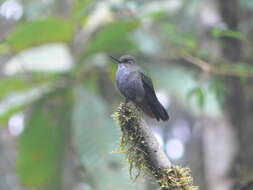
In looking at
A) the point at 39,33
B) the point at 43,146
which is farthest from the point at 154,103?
the point at 43,146

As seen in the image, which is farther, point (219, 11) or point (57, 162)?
point (57, 162)

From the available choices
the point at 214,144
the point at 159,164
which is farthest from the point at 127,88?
the point at 214,144

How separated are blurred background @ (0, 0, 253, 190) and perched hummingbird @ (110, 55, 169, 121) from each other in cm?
120

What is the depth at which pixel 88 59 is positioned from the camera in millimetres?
6680

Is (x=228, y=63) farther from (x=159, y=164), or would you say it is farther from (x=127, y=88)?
(x=159, y=164)

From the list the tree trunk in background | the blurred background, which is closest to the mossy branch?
the blurred background

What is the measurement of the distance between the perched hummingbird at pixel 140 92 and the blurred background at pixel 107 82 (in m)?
1.20

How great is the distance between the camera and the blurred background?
5.45 meters

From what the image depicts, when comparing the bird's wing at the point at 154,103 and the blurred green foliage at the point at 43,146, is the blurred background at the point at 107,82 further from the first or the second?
the bird's wing at the point at 154,103

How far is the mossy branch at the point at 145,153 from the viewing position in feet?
9.02

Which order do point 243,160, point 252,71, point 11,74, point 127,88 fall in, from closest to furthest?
point 127,88 → point 252,71 → point 243,160 → point 11,74

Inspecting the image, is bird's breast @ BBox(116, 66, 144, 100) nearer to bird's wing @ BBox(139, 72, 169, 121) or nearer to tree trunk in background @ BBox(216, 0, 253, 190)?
bird's wing @ BBox(139, 72, 169, 121)

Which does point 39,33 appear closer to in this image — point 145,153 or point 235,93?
point 235,93

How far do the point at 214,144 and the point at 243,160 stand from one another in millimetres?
312
